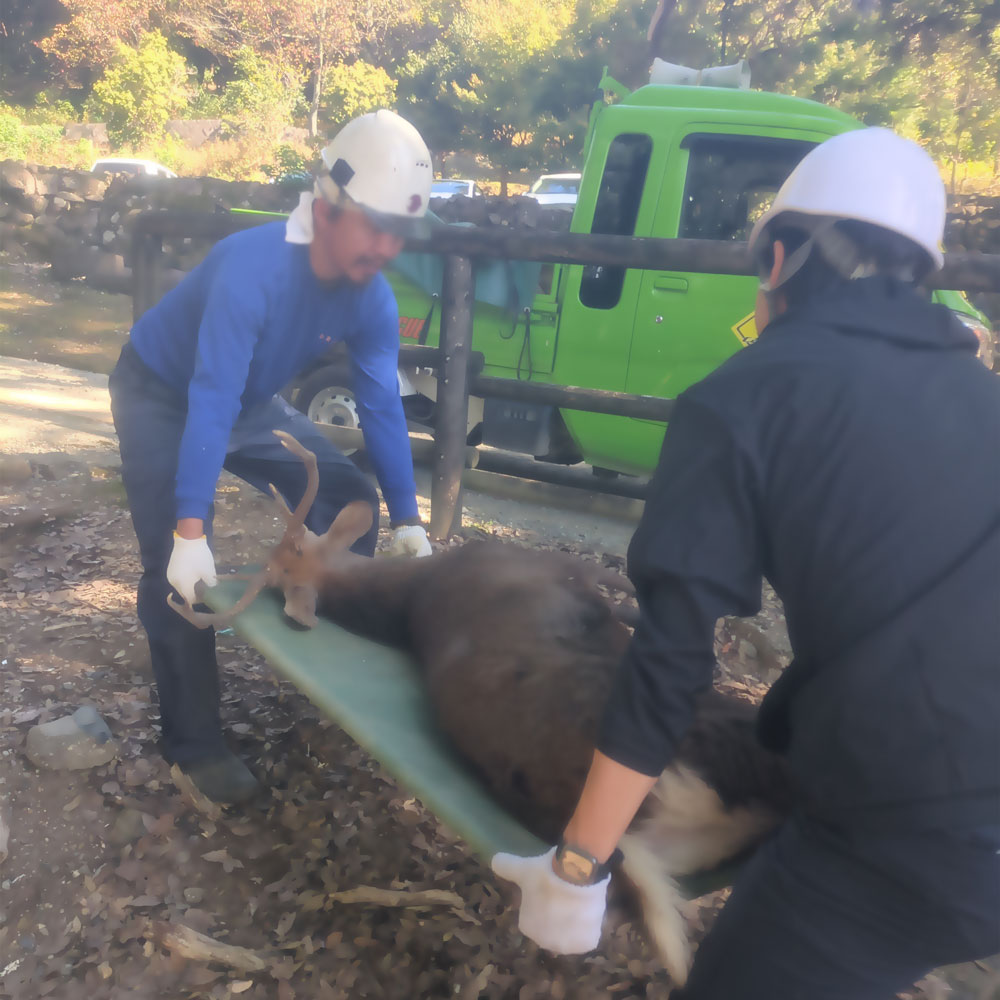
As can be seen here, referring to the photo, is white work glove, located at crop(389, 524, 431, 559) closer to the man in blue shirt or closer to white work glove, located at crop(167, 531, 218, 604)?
the man in blue shirt

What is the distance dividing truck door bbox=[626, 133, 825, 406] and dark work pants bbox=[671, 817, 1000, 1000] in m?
3.90

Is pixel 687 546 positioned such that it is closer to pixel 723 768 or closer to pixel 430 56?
pixel 723 768

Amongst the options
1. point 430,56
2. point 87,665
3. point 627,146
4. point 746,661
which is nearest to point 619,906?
point 746,661

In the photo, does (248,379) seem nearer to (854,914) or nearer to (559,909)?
(559,909)

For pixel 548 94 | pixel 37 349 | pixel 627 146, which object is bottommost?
pixel 37 349

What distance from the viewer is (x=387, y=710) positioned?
2201mm

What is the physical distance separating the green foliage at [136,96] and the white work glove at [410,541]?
26.4m

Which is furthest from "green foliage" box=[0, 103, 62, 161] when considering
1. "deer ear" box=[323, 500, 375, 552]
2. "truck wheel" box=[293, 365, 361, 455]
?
"deer ear" box=[323, 500, 375, 552]

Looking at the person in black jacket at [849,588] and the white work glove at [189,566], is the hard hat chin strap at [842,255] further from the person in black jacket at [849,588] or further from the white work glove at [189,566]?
the white work glove at [189,566]

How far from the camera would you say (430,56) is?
1289 inches

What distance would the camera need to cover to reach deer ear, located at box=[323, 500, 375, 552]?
289 cm

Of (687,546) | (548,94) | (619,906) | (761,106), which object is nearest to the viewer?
(687,546)

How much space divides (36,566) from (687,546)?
3893 mm

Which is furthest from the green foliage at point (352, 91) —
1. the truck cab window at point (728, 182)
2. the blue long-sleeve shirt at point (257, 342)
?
the blue long-sleeve shirt at point (257, 342)
